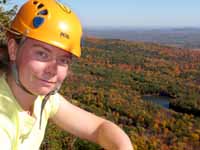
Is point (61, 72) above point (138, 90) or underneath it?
above

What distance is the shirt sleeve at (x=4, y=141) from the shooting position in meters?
1.62

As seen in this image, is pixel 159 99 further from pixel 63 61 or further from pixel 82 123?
pixel 63 61

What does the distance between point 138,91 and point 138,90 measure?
1.68ft

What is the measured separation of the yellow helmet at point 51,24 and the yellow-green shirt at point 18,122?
0.30m

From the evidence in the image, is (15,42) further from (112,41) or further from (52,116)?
(112,41)

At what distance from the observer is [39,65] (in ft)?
6.37

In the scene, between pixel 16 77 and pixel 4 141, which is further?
pixel 16 77

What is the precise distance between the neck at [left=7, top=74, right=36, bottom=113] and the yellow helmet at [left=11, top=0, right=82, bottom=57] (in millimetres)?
255

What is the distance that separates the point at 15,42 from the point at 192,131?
238ft

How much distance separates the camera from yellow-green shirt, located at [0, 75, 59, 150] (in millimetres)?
1698

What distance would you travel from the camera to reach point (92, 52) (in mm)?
163500

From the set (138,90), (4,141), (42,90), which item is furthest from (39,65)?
(138,90)

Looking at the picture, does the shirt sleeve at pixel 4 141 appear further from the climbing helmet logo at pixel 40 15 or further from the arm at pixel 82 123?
the arm at pixel 82 123

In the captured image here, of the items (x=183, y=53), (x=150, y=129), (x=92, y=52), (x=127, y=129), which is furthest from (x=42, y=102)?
(x=183, y=53)
